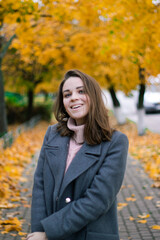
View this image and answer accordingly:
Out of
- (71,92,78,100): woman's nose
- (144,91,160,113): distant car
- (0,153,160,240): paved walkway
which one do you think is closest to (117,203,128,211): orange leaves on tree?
(0,153,160,240): paved walkway

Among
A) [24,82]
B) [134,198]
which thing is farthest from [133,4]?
[24,82]

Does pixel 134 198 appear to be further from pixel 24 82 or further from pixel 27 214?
pixel 24 82

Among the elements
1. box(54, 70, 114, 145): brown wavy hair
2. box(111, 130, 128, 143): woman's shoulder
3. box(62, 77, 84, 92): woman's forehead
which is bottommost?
box(111, 130, 128, 143): woman's shoulder

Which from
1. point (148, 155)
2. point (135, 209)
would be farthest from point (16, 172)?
point (148, 155)

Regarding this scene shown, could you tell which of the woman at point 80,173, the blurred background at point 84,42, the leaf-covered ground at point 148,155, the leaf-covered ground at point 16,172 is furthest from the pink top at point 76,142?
the blurred background at point 84,42

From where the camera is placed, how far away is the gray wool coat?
182 centimetres

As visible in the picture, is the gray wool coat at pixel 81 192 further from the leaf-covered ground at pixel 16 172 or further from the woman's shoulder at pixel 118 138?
the leaf-covered ground at pixel 16 172

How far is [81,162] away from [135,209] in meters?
3.27

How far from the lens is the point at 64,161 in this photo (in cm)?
199

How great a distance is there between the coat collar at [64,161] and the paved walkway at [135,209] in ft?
7.31

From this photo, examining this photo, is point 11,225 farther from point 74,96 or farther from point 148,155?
point 148,155

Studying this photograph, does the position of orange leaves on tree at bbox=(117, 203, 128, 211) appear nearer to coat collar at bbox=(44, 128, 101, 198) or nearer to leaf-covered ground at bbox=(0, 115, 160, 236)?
leaf-covered ground at bbox=(0, 115, 160, 236)

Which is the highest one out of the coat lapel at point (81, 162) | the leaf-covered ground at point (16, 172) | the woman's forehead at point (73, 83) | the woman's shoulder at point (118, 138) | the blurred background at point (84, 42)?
the blurred background at point (84, 42)

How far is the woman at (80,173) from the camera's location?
1.83 meters
